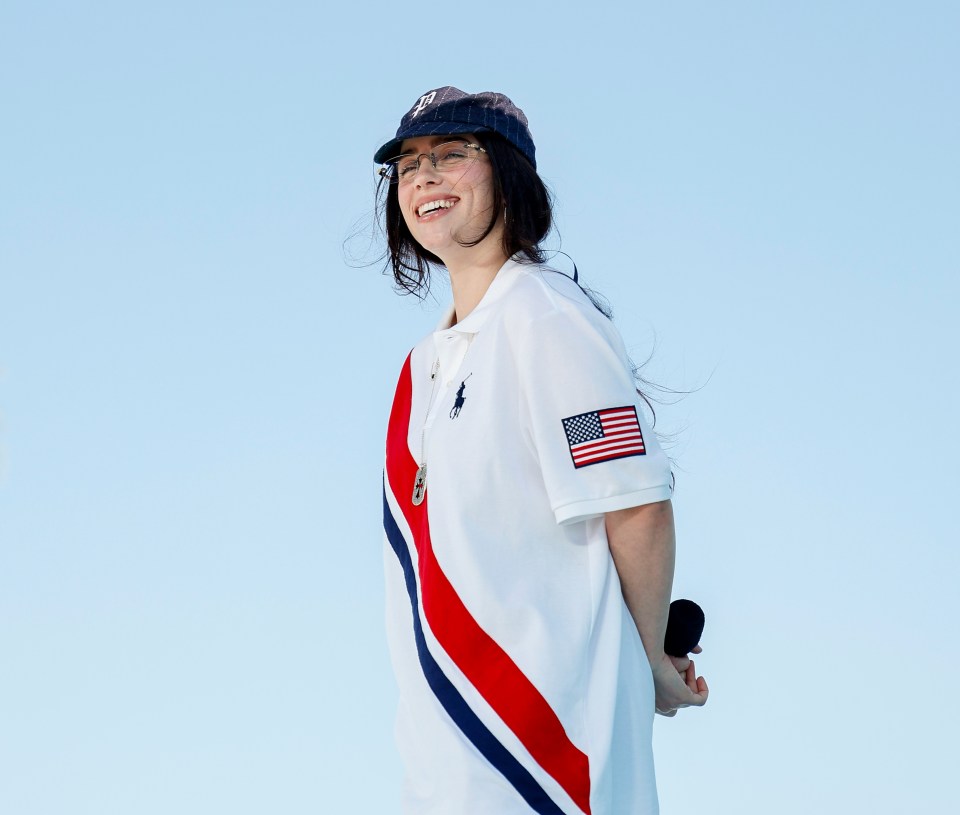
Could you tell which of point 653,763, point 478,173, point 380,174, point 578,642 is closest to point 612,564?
point 578,642

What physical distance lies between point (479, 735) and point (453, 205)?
4.14 feet

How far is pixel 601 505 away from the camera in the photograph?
9.00 feet

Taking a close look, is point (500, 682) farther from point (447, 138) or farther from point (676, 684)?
point (447, 138)

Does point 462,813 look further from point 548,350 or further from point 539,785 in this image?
point 548,350

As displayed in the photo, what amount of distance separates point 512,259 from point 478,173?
0.22 meters

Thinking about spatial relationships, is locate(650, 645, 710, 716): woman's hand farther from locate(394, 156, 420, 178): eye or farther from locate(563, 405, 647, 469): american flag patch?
locate(394, 156, 420, 178): eye

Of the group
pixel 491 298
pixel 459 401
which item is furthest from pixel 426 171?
pixel 459 401

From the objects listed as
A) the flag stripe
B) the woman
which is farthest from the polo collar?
the flag stripe

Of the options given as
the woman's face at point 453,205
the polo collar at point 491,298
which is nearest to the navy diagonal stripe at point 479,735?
the polo collar at point 491,298

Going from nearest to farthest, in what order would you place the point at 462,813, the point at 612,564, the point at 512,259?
the point at 462,813
the point at 612,564
the point at 512,259

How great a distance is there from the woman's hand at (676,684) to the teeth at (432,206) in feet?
3.85

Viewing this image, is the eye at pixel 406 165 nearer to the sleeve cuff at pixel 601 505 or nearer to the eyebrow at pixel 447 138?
the eyebrow at pixel 447 138

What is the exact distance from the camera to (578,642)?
9.12 feet

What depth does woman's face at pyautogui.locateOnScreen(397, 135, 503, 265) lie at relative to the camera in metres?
3.28
